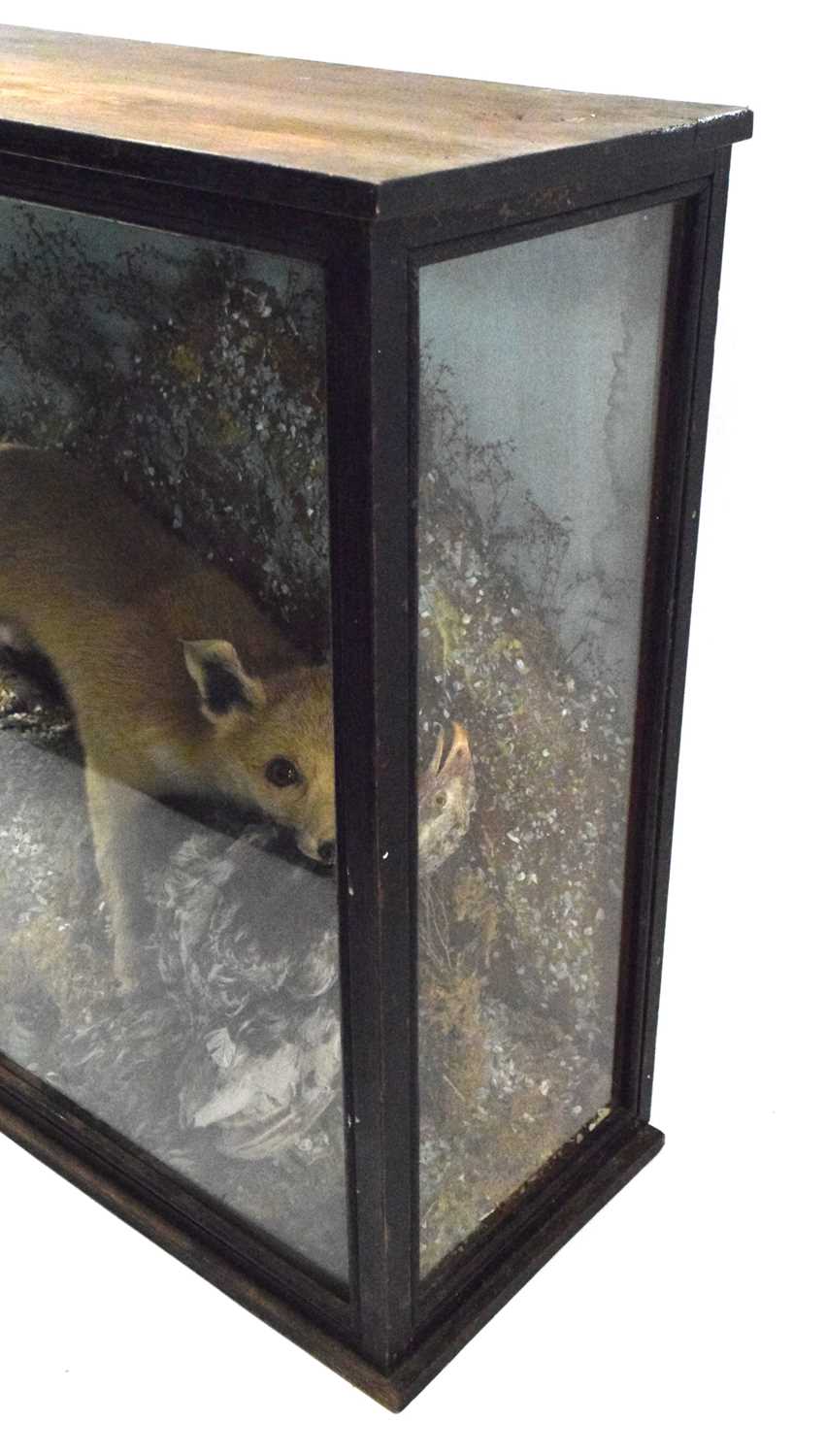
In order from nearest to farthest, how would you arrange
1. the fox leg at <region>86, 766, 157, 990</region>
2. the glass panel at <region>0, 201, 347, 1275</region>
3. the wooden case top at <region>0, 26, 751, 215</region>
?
the wooden case top at <region>0, 26, 751, 215</region> < the glass panel at <region>0, 201, 347, 1275</region> < the fox leg at <region>86, 766, 157, 990</region>

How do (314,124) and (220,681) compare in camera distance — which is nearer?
(314,124)

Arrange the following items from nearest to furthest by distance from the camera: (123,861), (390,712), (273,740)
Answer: (390,712), (273,740), (123,861)

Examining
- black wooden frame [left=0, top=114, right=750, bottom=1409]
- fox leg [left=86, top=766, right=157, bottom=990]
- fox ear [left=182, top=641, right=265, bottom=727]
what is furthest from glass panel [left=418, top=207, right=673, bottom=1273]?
fox leg [left=86, top=766, right=157, bottom=990]

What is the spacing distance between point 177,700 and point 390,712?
0.23 metres

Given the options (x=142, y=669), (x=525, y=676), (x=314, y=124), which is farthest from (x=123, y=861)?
(x=314, y=124)

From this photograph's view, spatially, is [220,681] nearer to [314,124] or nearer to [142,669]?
[142,669]

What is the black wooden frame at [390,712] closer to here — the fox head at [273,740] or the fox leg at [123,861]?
the fox head at [273,740]

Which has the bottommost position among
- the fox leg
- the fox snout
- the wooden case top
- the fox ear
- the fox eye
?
the fox leg

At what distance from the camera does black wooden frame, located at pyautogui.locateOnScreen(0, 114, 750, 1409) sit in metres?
0.84

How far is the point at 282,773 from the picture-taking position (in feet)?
3.46

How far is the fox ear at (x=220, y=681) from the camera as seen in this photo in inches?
41.3

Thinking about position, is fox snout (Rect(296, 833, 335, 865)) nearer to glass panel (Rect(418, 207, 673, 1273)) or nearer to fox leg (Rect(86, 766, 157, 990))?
glass panel (Rect(418, 207, 673, 1273))

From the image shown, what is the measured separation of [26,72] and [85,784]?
0.55 metres

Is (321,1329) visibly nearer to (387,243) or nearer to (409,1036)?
(409,1036)
